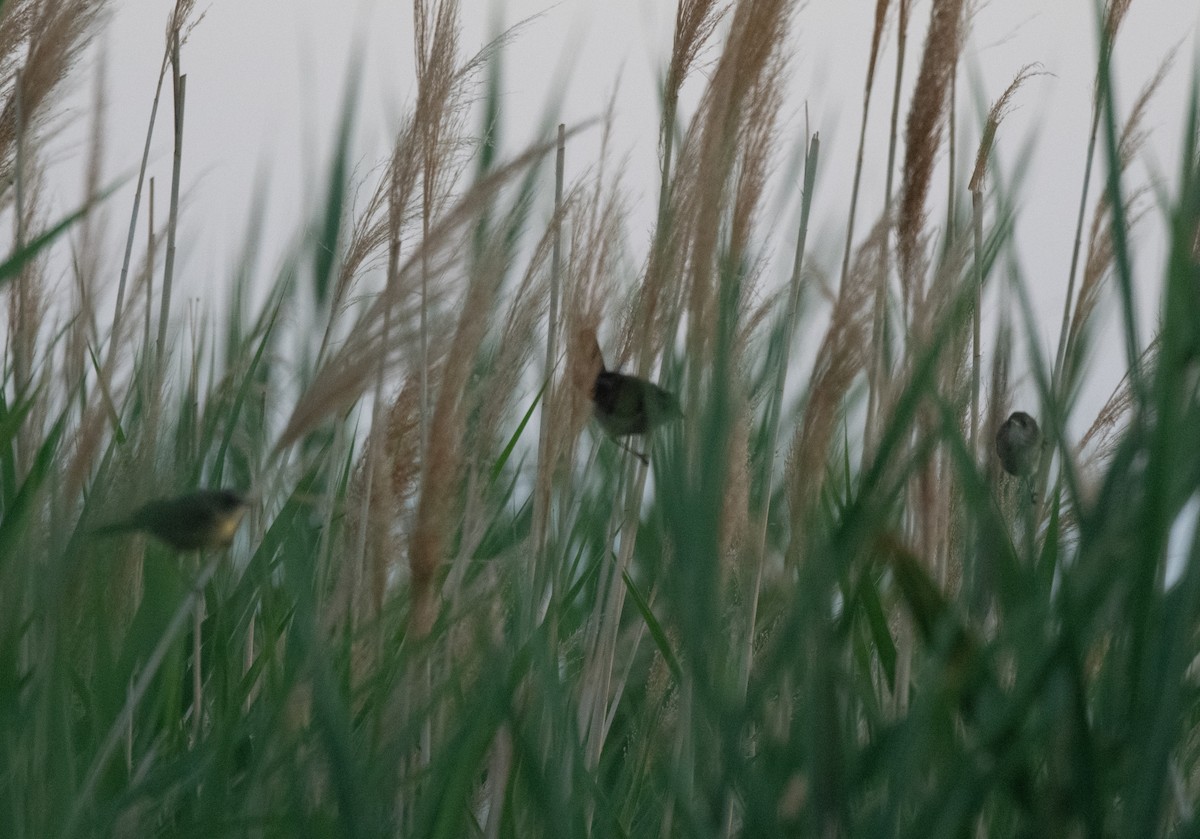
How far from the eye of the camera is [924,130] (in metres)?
1.01

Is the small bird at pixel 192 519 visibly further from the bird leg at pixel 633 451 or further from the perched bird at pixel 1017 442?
the perched bird at pixel 1017 442

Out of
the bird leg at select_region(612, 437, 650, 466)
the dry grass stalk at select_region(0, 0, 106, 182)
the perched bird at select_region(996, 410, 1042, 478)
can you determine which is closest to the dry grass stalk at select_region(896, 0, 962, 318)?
the bird leg at select_region(612, 437, 650, 466)

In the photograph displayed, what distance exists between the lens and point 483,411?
112 cm

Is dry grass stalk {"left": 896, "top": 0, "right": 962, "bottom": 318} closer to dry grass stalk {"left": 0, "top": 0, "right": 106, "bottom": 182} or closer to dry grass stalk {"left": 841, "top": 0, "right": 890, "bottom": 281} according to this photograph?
dry grass stalk {"left": 841, "top": 0, "right": 890, "bottom": 281}

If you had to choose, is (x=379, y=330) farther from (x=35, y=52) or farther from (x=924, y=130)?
(x=35, y=52)

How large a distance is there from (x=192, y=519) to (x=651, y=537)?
713 mm

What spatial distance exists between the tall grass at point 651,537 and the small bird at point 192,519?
31 millimetres

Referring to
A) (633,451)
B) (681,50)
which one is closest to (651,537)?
(633,451)

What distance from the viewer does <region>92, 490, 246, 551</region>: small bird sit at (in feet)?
3.26

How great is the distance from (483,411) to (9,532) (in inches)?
16.9

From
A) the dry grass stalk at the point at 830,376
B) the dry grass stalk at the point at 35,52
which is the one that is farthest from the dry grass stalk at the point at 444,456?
the dry grass stalk at the point at 35,52

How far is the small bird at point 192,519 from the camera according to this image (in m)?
0.99

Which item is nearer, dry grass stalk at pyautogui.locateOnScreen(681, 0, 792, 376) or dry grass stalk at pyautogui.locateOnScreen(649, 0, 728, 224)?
dry grass stalk at pyautogui.locateOnScreen(681, 0, 792, 376)

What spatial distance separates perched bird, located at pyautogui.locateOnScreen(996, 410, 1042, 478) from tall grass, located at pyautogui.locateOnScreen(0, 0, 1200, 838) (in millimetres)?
50
